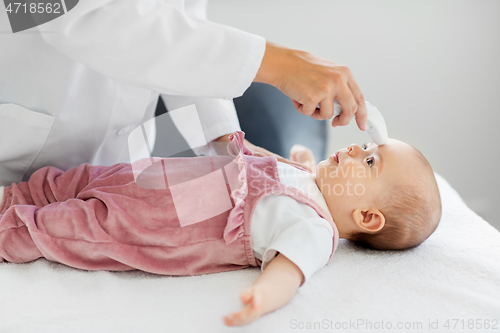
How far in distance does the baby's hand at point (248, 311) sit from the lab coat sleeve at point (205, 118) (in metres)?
0.65

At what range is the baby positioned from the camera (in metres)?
0.78

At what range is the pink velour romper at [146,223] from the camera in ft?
2.56

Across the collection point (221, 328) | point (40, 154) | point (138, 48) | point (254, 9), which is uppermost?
point (138, 48)

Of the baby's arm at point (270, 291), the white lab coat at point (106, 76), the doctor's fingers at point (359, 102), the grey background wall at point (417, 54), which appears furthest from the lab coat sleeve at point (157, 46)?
the grey background wall at point (417, 54)

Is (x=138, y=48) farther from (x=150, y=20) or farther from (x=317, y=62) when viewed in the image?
(x=317, y=62)

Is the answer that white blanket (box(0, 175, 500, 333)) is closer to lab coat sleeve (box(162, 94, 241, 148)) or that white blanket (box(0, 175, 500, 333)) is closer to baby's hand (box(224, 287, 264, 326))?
baby's hand (box(224, 287, 264, 326))

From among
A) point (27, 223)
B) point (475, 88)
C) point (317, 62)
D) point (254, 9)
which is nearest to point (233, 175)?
point (317, 62)

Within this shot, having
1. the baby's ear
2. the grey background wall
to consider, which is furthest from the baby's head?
the grey background wall

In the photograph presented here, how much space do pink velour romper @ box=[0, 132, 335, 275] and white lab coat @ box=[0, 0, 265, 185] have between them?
14cm

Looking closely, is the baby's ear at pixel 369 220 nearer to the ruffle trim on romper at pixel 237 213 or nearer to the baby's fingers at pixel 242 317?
the ruffle trim on romper at pixel 237 213

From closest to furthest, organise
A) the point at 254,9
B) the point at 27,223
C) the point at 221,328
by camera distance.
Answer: the point at 221,328 → the point at 27,223 → the point at 254,9

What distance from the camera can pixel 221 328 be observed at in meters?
0.63

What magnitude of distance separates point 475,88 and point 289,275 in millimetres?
1755

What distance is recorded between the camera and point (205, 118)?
120 centimetres
